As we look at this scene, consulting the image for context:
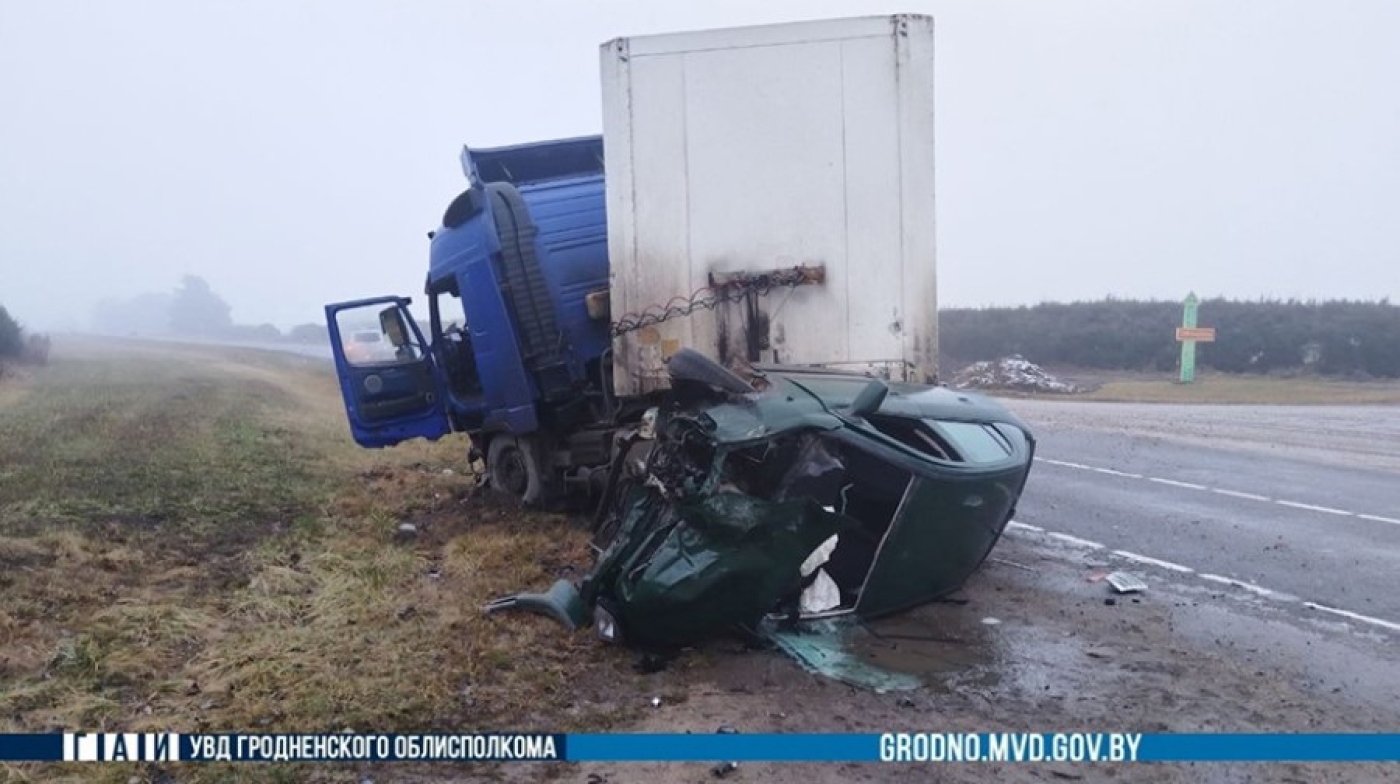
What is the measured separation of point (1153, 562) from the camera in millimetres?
7871

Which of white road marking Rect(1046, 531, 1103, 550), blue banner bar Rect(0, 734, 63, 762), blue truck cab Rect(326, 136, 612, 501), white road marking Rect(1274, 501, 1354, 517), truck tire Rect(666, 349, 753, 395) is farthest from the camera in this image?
white road marking Rect(1274, 501, 1354, 517)

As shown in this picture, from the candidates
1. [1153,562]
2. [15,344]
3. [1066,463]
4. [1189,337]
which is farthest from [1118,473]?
[15,344]

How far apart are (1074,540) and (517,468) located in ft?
15.2

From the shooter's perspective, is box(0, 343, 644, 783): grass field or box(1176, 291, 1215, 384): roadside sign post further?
box(1176, 291, 1215, 384): roadside sign post

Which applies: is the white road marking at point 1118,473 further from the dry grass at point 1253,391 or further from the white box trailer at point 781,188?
the dry grass at point 1253,391

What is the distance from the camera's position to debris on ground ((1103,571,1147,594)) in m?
7.05

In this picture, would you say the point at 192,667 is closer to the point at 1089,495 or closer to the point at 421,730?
the point at 421,730

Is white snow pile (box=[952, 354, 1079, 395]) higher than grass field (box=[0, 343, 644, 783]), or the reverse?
grass field (box=[0, 343, 644, 783])

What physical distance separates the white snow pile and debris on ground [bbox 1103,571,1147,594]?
71.7 ft

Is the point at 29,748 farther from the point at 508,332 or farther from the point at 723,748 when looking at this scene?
the point at 508,332

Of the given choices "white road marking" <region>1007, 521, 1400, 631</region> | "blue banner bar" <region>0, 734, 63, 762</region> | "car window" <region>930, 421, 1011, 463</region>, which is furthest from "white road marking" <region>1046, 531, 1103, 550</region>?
"blue banner bar" <region>0, 734, 63, 762</region>

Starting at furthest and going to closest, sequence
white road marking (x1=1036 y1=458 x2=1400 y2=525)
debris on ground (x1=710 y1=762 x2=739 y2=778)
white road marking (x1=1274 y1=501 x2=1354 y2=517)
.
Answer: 1. white road marking (x1=1274 y1=501 x2=1354 y2=517)
2. white road marking (x1=1036 y1=458 x2=1400 y2=525)
3. debris on ground (x1=710 y1=762 x2=739 y2=778)

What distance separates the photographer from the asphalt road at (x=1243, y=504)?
7.29 metres

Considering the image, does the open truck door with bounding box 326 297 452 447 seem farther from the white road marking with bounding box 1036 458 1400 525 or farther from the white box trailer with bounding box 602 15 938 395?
the white road marking with bounding box 1036 458 1400 525
